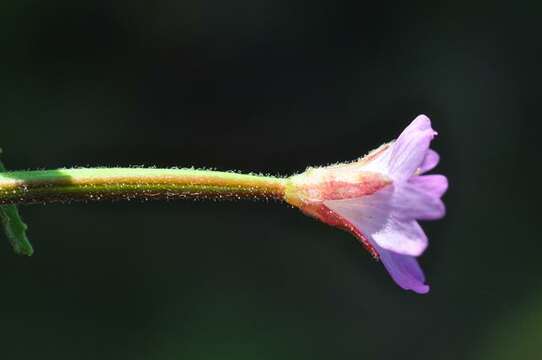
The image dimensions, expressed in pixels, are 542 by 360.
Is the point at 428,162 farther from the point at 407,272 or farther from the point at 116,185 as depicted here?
the point at 116,185

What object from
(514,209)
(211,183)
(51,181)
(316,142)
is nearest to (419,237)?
(211,183)

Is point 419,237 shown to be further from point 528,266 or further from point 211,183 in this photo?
point 528,266

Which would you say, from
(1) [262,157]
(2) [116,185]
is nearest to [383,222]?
(2) [116,185]

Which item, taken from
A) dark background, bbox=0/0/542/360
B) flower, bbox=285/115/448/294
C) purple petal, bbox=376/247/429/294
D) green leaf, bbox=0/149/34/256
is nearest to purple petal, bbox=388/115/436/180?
flower, bbox=285/115/448/294

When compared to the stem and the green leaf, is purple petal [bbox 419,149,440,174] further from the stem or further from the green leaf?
the green leaf

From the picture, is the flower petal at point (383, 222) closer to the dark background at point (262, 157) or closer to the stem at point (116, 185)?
the stem at point (116, 185)

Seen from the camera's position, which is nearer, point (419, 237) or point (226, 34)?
point (419, 237)

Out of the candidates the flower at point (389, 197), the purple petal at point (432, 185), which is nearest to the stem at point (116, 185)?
the flower at point (389, 197)
